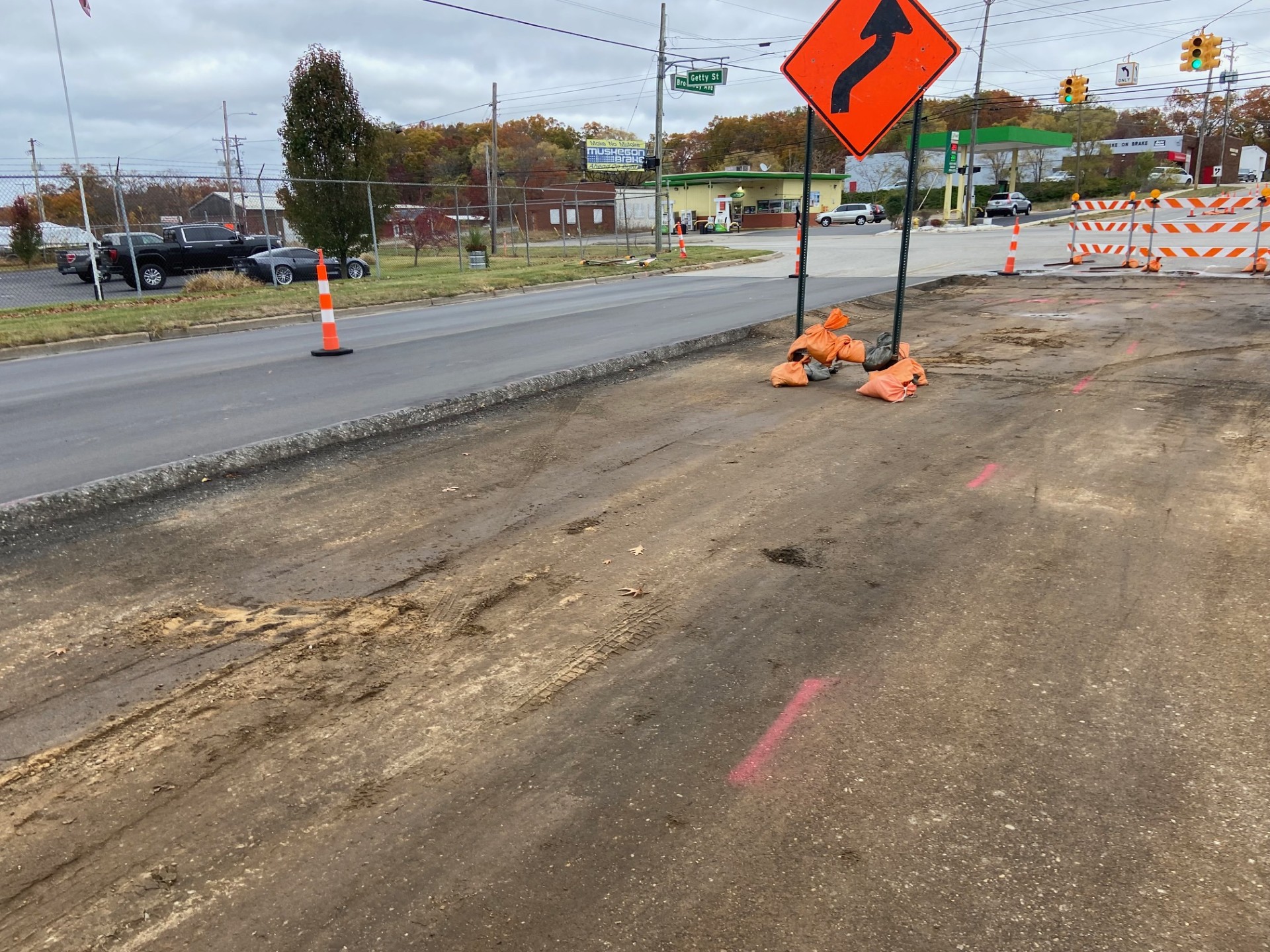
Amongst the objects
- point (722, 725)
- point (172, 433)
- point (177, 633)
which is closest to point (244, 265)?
point (172, 433)

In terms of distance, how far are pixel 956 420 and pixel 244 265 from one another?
82.0 ft

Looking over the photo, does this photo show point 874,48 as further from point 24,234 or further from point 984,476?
point 24,234

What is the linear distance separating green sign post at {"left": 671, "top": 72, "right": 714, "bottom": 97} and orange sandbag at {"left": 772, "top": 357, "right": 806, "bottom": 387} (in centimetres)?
3064

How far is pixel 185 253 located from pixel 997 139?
48.5 metres

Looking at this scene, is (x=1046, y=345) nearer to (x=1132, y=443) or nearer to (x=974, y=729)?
(x=1132, y=443)

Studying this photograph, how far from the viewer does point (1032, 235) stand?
121 feet

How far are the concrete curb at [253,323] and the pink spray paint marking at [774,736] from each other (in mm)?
14346

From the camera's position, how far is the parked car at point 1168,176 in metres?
79.2

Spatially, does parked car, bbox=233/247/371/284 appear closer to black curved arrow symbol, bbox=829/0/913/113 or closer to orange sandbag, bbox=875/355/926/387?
black curved arrow symbol, bbox=829/0/913/113

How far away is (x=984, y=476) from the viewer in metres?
6.00

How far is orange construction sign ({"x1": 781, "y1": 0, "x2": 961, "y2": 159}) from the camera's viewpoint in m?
8.28

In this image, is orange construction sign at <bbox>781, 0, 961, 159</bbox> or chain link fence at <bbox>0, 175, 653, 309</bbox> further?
chain link fence at <bbox>0, 175, 653, 309</bbox>

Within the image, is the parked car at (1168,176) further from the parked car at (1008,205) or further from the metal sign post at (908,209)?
the metal sign post at (908,209)

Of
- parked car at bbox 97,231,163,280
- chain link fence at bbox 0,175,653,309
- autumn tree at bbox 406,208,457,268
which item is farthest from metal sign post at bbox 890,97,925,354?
autumn tree at bbox 406,208,457,268
